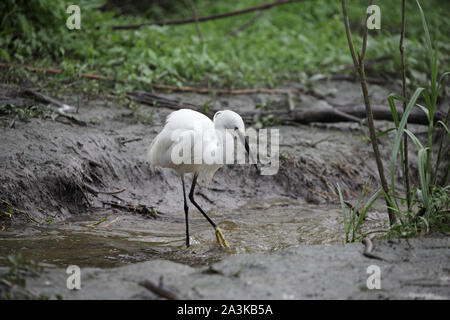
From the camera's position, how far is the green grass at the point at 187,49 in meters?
6.83

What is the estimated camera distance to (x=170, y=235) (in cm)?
453

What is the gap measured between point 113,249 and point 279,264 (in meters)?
1.50

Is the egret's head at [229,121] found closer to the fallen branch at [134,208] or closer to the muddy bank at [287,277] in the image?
the fallen branch at [134,208]

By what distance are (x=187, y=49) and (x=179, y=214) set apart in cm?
347

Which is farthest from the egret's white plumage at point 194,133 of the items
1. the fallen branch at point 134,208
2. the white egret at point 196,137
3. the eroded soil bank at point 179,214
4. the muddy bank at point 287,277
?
the muddy bank at point 287,277

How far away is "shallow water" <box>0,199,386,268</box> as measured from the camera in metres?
3.83

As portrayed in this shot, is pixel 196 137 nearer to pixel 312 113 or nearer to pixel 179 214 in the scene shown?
pixel 179 214

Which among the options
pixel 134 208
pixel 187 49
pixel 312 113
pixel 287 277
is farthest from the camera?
pixel 187 49

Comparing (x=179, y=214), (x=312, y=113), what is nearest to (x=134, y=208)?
(x=179, y=214)

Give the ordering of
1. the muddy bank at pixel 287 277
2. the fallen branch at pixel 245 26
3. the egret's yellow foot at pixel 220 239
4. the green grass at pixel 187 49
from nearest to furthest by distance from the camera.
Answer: the muddy bank at pixel 287 277, the egret's yellow foot at pixel 220 239, the green grass at pixel 187 49, the fallen branch at pixel 245 26

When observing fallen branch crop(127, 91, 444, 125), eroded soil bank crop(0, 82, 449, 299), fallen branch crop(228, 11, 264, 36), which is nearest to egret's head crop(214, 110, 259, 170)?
eroded soil bank crop(0, 82, 449, 299)

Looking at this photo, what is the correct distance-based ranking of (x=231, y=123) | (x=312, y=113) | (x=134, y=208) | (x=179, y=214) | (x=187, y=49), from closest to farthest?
(x=231, y=123) < (x=134, y=208) < (x=179, y=214) < (x=312, y=113) < (x=187, y=49)

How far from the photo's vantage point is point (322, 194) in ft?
18.6
